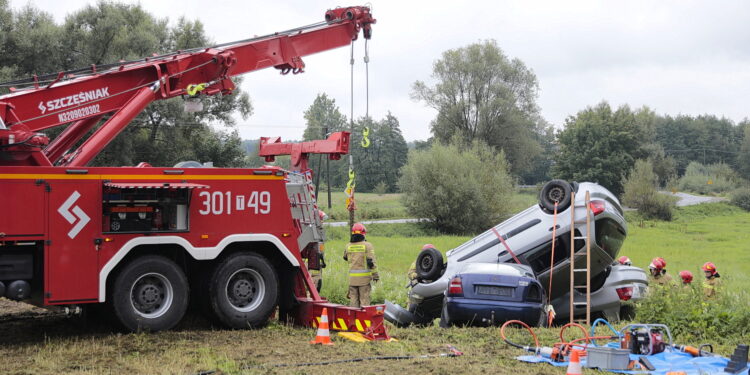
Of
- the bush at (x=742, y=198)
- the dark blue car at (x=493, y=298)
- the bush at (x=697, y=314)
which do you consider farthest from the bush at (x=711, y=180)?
the dark blue car at (x=493, y=298)

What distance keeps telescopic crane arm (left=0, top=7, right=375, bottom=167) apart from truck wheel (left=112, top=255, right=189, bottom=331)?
1730mm

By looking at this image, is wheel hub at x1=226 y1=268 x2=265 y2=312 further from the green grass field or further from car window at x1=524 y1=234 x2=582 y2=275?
the green grass field

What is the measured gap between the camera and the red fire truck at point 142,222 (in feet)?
30.2

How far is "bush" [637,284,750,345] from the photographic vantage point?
9.70 m

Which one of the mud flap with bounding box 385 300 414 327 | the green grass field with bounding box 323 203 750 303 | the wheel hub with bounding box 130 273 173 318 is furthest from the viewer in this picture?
the green grass field with bounding box 323 203 750 303

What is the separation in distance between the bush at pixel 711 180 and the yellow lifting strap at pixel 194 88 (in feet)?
293

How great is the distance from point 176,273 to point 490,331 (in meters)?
4.04

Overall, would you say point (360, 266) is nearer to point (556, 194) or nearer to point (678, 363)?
point (556, 194)

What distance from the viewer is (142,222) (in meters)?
9.82

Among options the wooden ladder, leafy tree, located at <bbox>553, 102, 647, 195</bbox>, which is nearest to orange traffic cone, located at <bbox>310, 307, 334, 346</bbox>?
the wooden ladder

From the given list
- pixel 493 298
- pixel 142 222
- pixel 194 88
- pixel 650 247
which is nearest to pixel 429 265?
pixel 493 298

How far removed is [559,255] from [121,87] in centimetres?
710

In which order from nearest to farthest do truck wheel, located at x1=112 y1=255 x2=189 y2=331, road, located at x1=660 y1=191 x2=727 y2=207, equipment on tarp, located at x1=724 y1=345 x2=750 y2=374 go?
equipment on tarp, located at x1=724 y1=345 x2=750 y2=374 < truck wheel, located at x1=112 y1=255 x2=189 y2=331 < road, located at x1=660 y1=191 x2=727 y2=207

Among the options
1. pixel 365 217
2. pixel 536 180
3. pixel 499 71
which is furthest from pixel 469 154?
pixel 536 180
